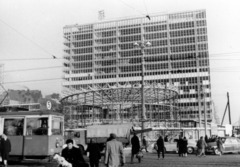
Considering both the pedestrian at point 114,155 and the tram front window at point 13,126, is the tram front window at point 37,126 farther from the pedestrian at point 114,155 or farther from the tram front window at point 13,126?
the pedestrian at point 114,155

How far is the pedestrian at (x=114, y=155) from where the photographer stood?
8.41 meters

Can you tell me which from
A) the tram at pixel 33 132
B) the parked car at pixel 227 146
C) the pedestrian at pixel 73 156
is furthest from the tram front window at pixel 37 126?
the parked car at pixel 227 146

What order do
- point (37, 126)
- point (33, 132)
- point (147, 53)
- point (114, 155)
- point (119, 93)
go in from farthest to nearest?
point (147, 53), point (119, 93), point (37, 126), point (33, 132), point (114, 155)

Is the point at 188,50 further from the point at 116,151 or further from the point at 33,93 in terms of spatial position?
the point at 116,151

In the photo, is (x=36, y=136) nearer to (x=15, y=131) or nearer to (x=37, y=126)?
(x=37, y=126)

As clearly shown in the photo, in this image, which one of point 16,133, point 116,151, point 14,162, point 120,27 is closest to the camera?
point 116,151

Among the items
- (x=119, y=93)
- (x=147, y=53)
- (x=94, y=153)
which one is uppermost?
(x=147, y=53)

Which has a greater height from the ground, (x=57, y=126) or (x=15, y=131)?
(x=57, y=126)

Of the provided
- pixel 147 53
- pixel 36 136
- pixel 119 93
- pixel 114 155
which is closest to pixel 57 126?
→ pixel 36 136

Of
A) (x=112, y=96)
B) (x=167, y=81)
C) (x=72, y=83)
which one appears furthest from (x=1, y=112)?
(x=72, y=83)

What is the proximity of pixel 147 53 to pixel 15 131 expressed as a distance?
100386mm

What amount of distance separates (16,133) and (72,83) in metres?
102

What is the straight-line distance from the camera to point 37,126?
15.8 metres

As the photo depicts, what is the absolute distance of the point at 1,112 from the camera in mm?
16719
